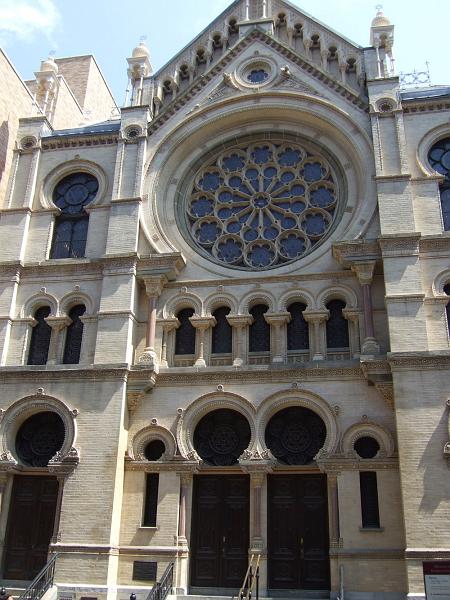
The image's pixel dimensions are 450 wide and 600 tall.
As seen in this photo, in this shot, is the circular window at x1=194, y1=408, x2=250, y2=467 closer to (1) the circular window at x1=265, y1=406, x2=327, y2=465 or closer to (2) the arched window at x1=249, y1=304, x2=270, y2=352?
(1) the circular window at x1=265, y1=406, x2=327, y2=465

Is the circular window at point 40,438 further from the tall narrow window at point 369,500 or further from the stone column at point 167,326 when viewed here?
the tall narrow window at point 369,500

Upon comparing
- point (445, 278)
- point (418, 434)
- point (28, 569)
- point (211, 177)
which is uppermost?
point (211, 177)

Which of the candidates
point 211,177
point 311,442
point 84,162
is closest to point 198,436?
point 311,442

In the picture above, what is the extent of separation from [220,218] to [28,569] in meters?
12.1

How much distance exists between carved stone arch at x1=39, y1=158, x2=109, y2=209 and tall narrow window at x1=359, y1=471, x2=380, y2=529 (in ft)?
41.8

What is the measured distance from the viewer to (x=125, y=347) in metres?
19.2

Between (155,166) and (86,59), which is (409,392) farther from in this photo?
(86,59)

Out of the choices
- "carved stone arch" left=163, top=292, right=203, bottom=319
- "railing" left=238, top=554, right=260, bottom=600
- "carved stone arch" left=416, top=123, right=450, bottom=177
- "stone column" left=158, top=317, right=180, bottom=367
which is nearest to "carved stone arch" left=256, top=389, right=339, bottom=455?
"railing" left=238, top=554, right=260, bottom=600

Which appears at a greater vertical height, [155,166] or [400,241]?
[155,166]

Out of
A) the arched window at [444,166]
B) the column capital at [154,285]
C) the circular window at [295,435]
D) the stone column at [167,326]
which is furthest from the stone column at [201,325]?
the arched window at [444,166]

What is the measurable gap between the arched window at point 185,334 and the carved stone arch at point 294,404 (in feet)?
10.2

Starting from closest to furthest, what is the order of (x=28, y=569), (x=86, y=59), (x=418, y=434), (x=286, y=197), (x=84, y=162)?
(x=418, y=434) < (x=28, y=569) < (x=286, y=197) < (x=84, y=162) < (x=86, y=59)

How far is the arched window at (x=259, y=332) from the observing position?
19703 millimetres

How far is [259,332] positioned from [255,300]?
0.99 m
